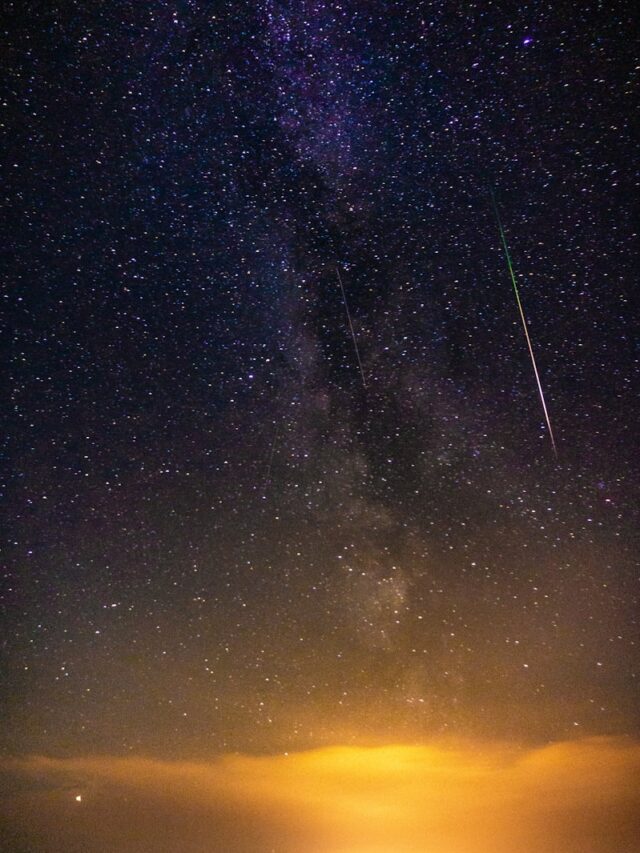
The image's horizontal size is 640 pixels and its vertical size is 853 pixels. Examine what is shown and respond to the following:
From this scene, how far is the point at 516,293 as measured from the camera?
12.1 feet

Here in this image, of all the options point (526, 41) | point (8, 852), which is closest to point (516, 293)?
point (526, 41)

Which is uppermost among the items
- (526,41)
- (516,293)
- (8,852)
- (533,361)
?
(526,41)

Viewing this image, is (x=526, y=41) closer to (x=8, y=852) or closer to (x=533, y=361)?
(x=533, y=361)

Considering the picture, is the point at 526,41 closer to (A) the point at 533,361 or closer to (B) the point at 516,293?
(B) the point at 516,293

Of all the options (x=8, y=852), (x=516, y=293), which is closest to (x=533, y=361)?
(x=516, y=293)

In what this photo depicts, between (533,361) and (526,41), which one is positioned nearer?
(526,41)

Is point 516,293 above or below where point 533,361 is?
above

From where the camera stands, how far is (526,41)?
3.02 meters

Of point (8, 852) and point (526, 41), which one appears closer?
point (526, 41)

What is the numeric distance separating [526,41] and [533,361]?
6.43 feet

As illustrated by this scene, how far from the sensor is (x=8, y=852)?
2503 cm

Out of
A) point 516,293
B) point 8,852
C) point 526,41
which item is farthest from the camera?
point 8,852

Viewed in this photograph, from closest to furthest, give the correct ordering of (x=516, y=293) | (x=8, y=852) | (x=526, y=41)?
(x=526, y=41), (x=516, y=293), (x=8, y=852)

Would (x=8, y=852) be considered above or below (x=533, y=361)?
below
